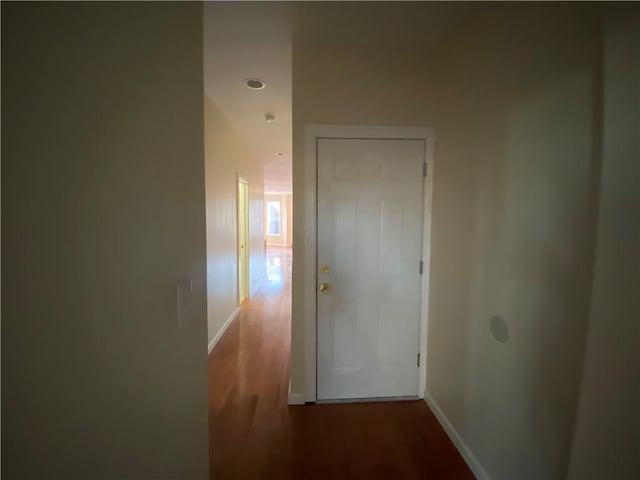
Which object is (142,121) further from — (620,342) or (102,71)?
(620,342)

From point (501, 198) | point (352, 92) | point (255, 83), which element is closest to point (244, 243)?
point (255, 83)

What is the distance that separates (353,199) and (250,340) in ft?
7.31

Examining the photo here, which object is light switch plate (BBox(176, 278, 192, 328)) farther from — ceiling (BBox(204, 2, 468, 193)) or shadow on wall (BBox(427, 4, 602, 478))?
ceiling (BBox(204, 2, 468, 193))

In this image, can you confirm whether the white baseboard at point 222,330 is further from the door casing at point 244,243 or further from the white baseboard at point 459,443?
the white baseboard at point 459,443

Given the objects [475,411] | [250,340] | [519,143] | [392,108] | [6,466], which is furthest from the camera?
[250,340]

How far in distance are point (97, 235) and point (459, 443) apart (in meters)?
2.16

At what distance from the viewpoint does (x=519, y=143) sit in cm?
126

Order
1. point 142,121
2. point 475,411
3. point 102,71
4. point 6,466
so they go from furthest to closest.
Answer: point 475,411 < point 142,121 < point 102,71 < point 6,466

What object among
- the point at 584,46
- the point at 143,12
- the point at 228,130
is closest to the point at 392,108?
the point at 584,46

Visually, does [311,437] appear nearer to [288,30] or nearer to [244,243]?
[288,30]

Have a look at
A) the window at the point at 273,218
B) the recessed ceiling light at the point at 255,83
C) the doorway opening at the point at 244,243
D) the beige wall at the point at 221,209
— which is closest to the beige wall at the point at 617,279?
the recessed ceiling light at the point at 255,83

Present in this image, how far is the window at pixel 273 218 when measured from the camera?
12.8 m

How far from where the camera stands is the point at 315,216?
2.04m

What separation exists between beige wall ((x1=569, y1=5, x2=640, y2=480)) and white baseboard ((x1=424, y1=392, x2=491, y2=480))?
2.40ft
